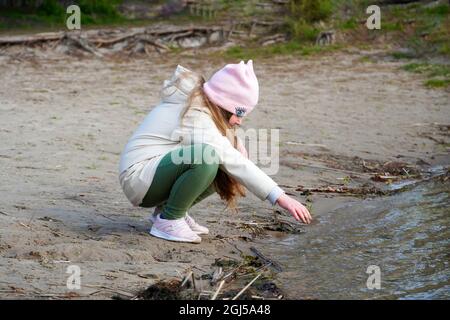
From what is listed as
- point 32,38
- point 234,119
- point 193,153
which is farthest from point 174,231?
point 32,38

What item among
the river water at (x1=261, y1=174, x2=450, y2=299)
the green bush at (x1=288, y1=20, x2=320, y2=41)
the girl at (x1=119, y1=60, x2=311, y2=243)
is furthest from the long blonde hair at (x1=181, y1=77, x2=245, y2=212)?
the green bush at (x1=288, y1=20, x2=320, y2=41)

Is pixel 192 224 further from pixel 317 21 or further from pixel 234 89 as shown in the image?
pixel 317 21

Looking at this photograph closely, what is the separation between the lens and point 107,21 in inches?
608

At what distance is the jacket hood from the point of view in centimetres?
493

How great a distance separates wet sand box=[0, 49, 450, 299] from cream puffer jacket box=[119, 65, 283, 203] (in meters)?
0.47

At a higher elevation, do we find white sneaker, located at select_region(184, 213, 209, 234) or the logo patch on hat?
the logo patch on hat

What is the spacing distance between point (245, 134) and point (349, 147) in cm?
92

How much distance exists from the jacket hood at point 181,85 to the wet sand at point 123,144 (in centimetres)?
77

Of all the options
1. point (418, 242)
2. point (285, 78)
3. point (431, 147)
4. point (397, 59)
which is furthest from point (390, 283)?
point (397, 59)

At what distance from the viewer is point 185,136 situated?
190 inches

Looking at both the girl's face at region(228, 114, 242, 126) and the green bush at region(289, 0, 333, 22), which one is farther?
the green bush at region(289, 0, 333, 22)

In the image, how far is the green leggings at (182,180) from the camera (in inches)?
187

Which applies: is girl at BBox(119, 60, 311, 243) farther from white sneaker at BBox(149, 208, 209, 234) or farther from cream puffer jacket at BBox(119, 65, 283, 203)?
white sneaker at BBox(149, 208, 209, 234)

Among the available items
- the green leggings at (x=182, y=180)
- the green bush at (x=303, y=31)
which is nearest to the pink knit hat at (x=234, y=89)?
the green leggings at (x=182, y=180)
